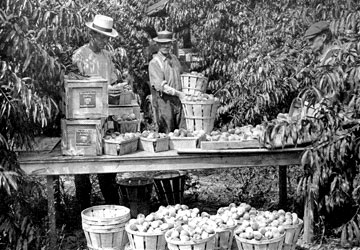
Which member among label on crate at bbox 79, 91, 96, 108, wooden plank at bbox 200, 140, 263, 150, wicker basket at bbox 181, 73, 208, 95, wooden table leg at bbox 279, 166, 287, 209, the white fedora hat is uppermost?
the white fedora hat

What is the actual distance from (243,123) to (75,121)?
362 cm

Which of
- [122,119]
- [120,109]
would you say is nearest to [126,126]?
[122,119]

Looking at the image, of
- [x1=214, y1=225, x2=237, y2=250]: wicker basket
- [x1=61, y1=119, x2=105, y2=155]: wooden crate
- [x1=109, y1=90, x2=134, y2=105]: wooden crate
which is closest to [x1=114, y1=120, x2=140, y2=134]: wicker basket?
[x1=109, y1=90, x2=134, y2=105]: wooden crate

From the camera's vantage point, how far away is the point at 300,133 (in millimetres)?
5520

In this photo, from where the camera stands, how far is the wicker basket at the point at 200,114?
21.4 ft

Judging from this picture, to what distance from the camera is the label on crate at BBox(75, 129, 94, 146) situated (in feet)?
18.9

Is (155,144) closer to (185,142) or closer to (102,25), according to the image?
(185,142)

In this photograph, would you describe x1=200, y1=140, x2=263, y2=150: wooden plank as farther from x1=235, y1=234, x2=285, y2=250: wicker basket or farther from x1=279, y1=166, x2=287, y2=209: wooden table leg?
x1=279, y1=166, x2=287, y2=209: wooden table leg

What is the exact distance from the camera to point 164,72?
7.31 metres

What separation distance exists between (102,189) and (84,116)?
158cm

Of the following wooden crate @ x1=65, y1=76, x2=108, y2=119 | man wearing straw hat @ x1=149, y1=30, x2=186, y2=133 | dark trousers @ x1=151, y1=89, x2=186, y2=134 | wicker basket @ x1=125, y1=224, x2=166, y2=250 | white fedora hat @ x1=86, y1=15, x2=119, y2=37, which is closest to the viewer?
wicker basket @ x1=125, y1=224, x2=166, y2=250

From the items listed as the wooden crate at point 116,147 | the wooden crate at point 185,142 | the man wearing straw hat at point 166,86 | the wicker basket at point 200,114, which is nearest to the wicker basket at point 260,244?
the wooden crate at point 185,142

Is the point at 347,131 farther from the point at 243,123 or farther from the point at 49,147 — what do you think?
the point at 243,123

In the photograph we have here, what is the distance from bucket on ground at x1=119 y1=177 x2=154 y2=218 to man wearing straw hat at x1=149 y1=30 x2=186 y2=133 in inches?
39.4
